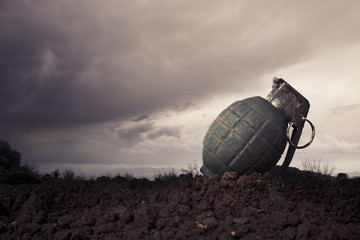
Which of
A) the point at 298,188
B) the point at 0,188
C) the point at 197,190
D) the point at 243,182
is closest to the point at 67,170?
the point at 0,188

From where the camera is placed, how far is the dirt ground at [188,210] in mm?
5406

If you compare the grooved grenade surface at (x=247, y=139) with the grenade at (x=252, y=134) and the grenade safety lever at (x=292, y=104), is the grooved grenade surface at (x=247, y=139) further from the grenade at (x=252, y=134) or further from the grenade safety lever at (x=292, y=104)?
the grenade safety lever at (x=292, y=104)

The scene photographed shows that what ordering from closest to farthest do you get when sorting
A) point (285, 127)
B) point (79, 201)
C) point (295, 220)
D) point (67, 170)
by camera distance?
point (295, 220) → point (79, 201) → point (285, 127) → point (67, 170)

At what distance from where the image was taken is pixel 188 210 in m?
6.05

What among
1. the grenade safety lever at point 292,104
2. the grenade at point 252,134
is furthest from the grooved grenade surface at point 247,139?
the grenade safety lever at point 292,104

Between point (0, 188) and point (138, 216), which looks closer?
point (138, 216)

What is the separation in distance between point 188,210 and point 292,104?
3.50m

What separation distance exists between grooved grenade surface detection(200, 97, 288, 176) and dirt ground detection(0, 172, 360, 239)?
1.24 feet

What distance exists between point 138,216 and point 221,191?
1.62m

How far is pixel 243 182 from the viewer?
6875 millimetres

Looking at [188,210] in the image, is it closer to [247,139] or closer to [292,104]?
[247,139]

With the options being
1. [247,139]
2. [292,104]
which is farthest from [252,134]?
[292,104]

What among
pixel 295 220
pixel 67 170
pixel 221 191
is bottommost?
pixel 295 220

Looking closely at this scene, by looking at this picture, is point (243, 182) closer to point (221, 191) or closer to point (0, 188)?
point (221, 191)
